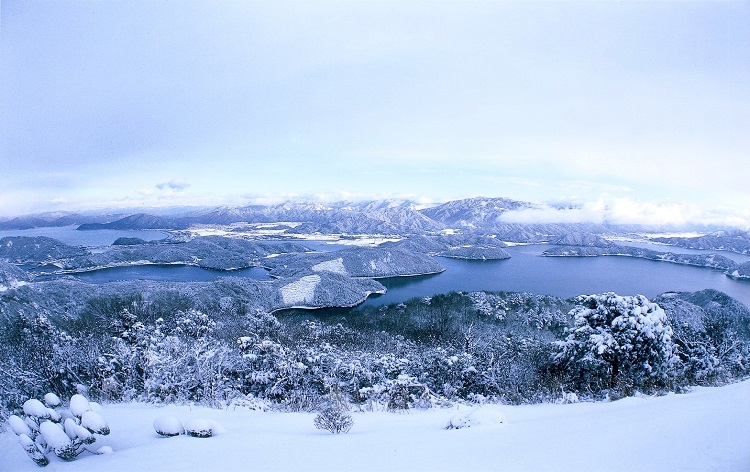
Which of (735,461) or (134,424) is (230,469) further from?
(735,461)

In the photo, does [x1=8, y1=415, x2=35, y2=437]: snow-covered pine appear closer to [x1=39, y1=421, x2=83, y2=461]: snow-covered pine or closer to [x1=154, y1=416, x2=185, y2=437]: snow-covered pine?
[x1=39, y1=421, x2=83, y2=461]: snow-covered pine

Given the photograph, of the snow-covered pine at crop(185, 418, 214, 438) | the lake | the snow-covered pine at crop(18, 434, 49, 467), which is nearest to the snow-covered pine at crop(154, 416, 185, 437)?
the snow-covered pine at crop(185, 418, 214, 438)

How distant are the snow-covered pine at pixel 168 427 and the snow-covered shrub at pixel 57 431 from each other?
40cm

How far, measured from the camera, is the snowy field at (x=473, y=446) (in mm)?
2475

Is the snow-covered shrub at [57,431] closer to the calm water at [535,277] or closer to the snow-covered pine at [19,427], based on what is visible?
the snow-covered pine at [19,427]

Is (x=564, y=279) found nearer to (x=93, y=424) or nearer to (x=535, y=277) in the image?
(x=535, y=277)

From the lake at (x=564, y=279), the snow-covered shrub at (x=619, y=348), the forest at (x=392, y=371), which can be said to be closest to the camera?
the forest at (x=392, y=371)

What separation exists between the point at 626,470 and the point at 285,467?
239cm

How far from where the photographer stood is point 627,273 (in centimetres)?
9175

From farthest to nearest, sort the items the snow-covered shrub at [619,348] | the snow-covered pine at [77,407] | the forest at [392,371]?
the snow-covered shrub at [619,348] → the forest at [392,371] → the snow-covered pine at [77,407]

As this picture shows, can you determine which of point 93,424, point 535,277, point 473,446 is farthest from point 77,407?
point 535,277

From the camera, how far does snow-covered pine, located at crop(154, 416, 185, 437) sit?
329 centimetres

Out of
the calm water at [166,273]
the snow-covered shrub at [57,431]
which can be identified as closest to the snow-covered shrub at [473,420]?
the snow-covered shrub at [57,431]

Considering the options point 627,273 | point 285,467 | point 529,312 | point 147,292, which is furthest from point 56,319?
point 627,273
